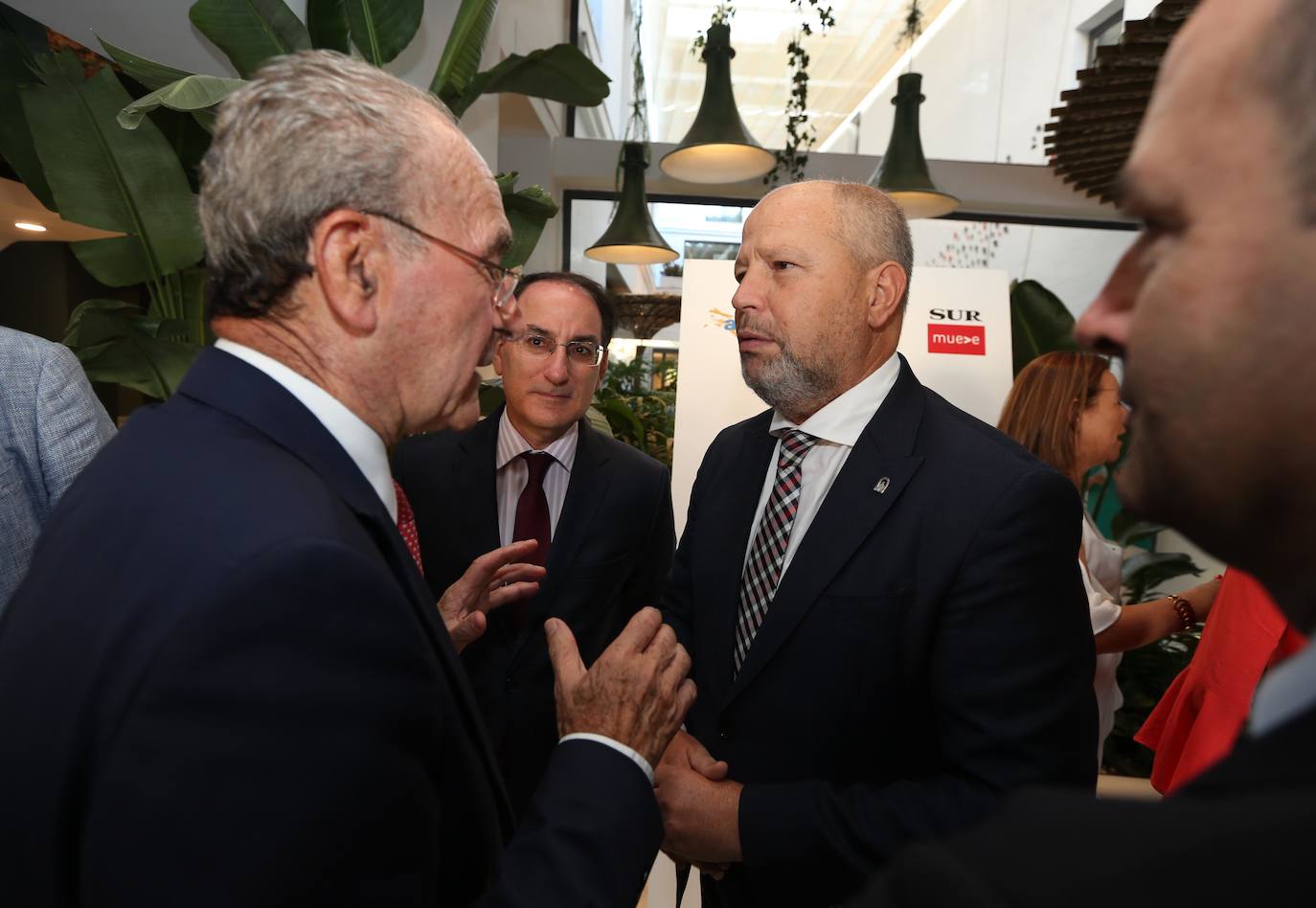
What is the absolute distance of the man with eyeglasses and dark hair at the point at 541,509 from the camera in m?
2.21

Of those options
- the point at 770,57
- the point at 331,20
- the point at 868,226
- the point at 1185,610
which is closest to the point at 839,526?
the point at 868,226

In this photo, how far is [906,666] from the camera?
133cm

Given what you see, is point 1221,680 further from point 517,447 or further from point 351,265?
point 351,265

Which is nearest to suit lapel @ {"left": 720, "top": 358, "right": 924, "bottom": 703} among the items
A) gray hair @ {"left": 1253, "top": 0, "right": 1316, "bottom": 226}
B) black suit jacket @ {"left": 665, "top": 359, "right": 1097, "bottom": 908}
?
black suit jacket @ {"left": 665, "top": 359, "right": 1097, "bottom": 908}

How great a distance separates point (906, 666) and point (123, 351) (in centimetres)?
268

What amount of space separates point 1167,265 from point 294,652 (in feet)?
2.35

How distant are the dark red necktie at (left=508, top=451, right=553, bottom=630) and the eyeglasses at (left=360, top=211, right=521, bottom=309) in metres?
1.24

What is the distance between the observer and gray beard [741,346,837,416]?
167 centimetres

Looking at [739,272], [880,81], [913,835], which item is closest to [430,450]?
[739,272]

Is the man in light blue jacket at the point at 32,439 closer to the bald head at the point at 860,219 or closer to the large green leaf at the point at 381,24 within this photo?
the bald head at the point at 860,219

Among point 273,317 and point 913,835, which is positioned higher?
point 273,317

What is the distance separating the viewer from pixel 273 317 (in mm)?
965

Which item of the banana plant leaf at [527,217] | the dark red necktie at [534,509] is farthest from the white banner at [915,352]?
the dark red necktie at [534,509]

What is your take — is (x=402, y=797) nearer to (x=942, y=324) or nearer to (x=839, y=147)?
(x=942, y=324)
